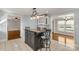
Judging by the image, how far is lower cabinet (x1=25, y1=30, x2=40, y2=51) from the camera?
2230mm

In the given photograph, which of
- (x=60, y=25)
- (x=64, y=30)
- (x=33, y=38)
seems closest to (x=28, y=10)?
(x=33, y=38)

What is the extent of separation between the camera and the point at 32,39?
7.39 ft

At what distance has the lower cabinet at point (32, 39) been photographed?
7.32 ft

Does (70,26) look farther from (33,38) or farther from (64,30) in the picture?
(33,38)

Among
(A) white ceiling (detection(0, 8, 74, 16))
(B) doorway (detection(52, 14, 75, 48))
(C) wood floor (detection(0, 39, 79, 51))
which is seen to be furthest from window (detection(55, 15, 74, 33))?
(C) wood floor (detection(0, 39, 79, 51))

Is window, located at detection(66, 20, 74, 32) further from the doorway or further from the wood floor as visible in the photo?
the wood floor

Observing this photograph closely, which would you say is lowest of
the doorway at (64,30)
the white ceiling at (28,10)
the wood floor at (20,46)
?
the wood floor at (20,46)

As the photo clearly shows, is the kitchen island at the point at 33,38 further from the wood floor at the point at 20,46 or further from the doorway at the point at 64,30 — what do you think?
the doorway at the point at 64,30

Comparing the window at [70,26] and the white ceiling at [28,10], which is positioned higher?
the white ceiling at [28,10]

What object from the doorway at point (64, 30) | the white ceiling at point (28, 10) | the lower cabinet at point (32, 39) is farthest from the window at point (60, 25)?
the lower cabinet at point (32, 39)
